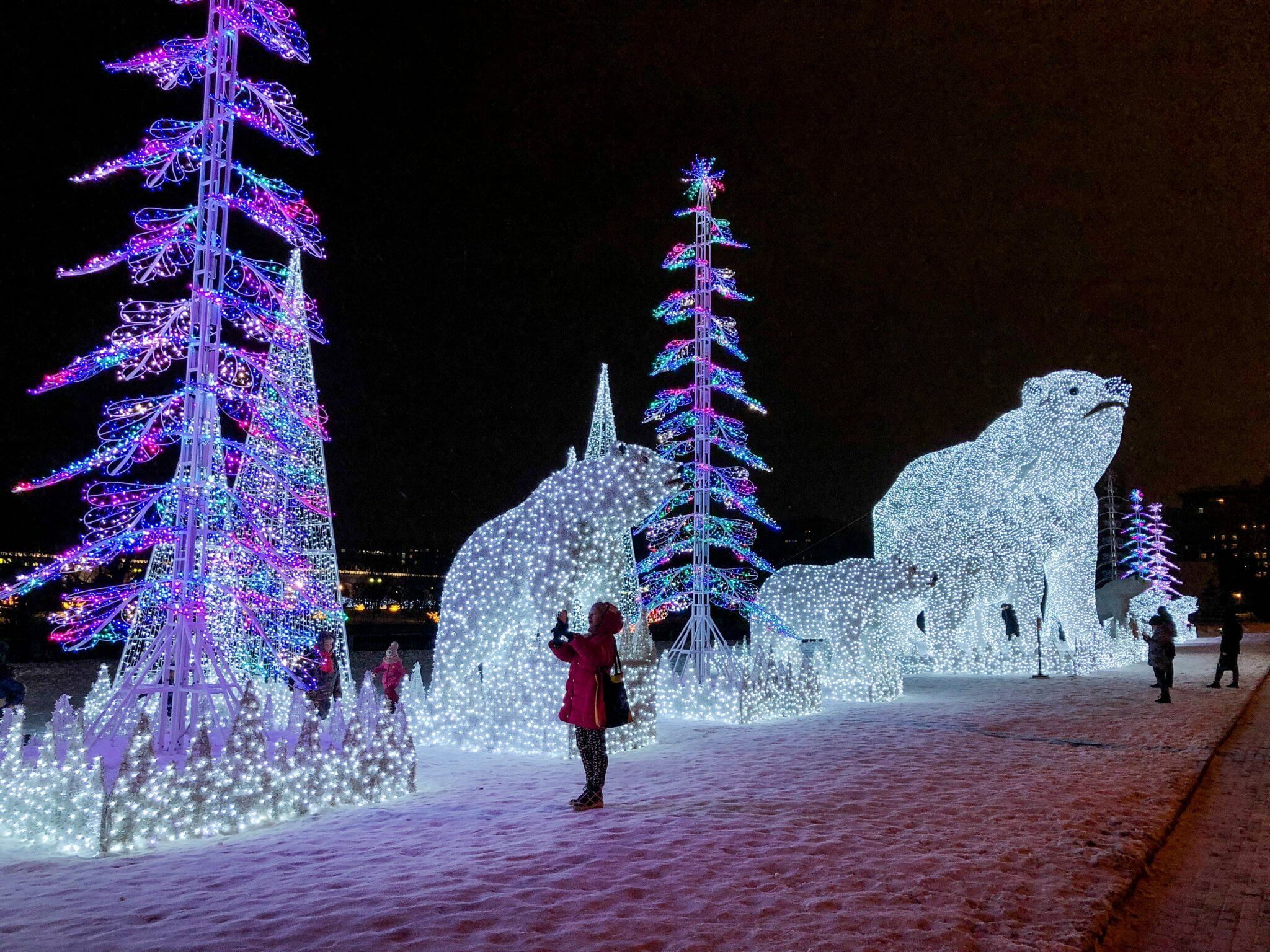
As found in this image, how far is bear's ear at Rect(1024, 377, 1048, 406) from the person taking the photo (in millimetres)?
17014

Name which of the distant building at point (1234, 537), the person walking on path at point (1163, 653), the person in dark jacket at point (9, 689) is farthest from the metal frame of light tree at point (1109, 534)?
the person in dark jacket at point (9, 689)

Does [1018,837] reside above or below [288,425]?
below

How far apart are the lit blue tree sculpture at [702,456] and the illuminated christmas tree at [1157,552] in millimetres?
32962

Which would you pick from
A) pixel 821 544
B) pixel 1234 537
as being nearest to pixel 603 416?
pixel 821 544

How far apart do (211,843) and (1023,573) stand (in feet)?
51.9

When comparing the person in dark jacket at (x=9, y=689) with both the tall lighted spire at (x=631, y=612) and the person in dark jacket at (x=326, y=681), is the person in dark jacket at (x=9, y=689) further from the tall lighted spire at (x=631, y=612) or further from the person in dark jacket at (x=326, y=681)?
the tall lighted spire at (x=631, y=612)

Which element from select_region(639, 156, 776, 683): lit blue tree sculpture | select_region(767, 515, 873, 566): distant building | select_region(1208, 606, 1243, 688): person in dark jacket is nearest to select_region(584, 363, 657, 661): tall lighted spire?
select_region(639, 156, 776, 683): lit blue tree sculpture

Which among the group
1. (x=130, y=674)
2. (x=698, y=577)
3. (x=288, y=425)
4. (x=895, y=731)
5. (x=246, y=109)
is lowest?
(x=895, y=731)

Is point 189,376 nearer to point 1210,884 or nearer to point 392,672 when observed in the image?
point 392,672

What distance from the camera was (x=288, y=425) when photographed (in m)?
10.5

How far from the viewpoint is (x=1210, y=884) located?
4.75 metres

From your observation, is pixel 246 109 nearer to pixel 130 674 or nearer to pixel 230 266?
pixel 230 266

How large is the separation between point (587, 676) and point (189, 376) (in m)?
3.62

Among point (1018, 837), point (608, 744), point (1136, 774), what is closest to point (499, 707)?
point (608, 744)
